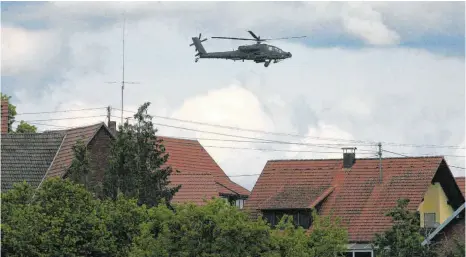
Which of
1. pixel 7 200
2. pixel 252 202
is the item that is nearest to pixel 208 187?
pixel 252 202

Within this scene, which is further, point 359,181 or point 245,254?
point 359,181

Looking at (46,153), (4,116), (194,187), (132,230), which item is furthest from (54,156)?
(132,230)

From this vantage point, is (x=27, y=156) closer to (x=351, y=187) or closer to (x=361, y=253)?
(x=351, y=187)

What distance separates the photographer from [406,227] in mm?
48562

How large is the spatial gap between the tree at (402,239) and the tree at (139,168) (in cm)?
886

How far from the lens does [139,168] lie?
4581 cm

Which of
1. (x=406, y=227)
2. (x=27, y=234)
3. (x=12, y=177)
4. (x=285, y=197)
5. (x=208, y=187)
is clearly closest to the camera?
(x=27, y=234)

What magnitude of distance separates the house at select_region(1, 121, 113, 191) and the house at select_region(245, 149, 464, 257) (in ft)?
26.7

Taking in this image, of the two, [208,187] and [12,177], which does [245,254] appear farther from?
[208,187]

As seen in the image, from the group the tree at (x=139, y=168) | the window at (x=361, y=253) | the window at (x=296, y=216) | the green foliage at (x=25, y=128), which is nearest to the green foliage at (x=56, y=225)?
the tree at (x=139, y=168)

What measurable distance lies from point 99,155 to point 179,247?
22.0m

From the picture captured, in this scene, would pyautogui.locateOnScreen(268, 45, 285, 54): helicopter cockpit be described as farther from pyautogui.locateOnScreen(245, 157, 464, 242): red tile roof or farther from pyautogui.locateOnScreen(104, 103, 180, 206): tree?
pyautogui.locateOnScreen(104, 103, 180, 206): tree

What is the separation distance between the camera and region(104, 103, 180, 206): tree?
45.8 metres

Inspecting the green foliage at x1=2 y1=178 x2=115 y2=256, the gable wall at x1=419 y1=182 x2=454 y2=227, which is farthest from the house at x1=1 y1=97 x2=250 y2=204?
the green foliage at x1=2 y1=178 x2=115 y2=256
